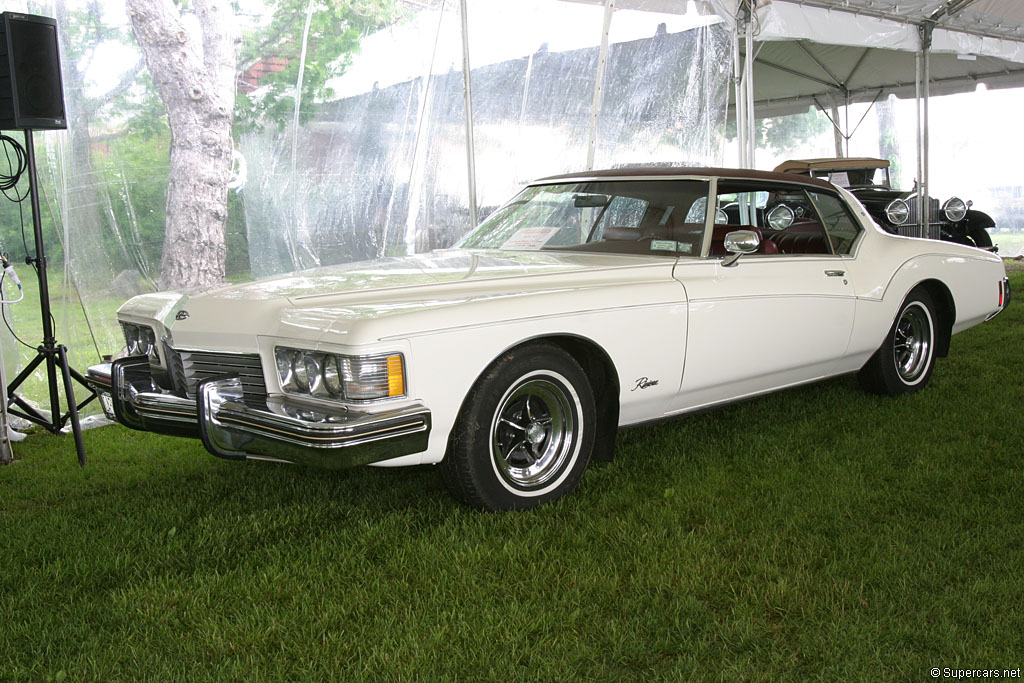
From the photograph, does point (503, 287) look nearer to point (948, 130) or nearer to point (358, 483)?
point (358, 483)

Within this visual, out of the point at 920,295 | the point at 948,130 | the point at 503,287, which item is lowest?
the point at 920,295

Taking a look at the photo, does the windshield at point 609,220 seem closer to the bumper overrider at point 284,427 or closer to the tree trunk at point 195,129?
the bumper overrider at point 284,427

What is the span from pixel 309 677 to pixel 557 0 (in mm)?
7027

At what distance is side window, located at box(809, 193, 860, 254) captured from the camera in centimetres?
473

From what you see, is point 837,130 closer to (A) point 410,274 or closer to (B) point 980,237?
(B) point 980,237

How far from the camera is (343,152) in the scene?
6910 mm

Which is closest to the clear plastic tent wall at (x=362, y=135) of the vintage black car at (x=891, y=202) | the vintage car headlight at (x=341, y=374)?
the vintage black car at (x=891, y=202)

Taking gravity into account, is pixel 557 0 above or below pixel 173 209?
above

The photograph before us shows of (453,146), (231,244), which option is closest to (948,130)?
(453,146)

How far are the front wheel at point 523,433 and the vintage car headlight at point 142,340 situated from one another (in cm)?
132

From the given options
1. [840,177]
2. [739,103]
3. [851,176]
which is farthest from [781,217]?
[851,176]

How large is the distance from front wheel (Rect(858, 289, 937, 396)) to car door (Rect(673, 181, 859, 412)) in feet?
1.66

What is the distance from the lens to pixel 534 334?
3.18m

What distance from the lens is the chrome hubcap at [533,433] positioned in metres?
3.26
